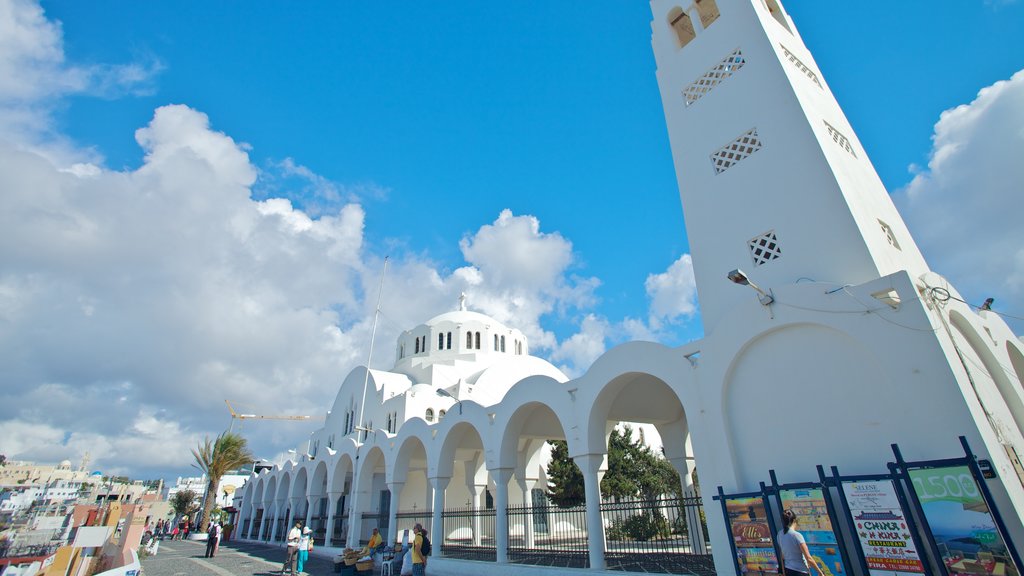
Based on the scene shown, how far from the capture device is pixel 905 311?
20.1 ft

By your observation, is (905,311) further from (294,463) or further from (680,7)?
(294,463)

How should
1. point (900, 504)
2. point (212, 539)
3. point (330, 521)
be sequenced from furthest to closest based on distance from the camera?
point (330, 521) → point (212, 539) → point (900, 504)

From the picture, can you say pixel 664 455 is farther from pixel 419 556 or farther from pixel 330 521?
pixel 330 521

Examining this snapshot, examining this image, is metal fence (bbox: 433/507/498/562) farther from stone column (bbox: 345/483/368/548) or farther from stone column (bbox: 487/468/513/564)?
stone column (bbox: 345/483/368/548)

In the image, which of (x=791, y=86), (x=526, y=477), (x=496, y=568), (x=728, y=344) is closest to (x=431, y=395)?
(x=526, y=477)

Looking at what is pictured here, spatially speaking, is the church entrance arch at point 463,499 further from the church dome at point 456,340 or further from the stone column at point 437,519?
the church dome at point 456,340

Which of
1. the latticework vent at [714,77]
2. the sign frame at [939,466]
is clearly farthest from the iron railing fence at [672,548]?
the latticework vent at [714,77]

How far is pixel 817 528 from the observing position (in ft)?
19.7

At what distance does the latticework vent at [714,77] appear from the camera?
33.6ft

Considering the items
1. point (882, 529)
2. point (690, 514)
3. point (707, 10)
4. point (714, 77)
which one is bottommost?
point (882, 529)

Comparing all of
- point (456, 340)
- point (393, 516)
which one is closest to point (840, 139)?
point (393, 516)

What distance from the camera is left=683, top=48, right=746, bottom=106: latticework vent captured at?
33.6ft

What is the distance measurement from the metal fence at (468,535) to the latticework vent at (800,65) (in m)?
12.1

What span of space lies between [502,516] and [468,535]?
10.7 metres
